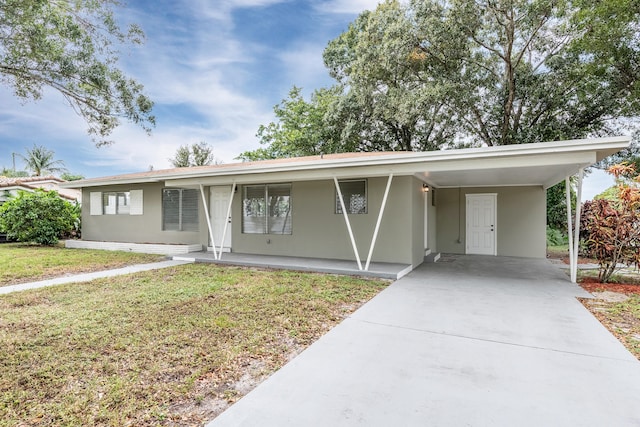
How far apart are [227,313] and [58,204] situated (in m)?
Result: 11.9

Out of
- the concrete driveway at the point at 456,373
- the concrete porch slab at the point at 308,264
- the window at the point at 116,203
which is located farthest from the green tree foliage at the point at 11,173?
the concrete driveway at the point at 456,373

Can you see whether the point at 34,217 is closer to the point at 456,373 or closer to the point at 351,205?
the point at 351,205

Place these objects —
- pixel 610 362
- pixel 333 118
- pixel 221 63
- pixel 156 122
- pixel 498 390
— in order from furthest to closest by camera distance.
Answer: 1. pixel 333 118
2. pixel 221 63
3. pixel 156 122
4. pixel 610 362
5. pixel 498 390

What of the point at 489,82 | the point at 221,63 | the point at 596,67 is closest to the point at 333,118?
the point at 221,63

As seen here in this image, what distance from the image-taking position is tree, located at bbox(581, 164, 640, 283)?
585 cm

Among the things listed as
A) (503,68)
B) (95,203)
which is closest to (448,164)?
(503,68)

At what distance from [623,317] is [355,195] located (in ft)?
17.1

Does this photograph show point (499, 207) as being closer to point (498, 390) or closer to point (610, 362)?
point (610, 362)

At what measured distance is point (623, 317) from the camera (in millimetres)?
4242

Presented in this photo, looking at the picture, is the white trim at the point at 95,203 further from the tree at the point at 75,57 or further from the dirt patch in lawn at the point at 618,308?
the dirt patch in lawn at the point at 618,308

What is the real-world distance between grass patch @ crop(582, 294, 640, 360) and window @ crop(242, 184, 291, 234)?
653 cm

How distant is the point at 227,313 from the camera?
4.28 m

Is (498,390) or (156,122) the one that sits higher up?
(156,122)

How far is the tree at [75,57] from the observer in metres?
4.91
